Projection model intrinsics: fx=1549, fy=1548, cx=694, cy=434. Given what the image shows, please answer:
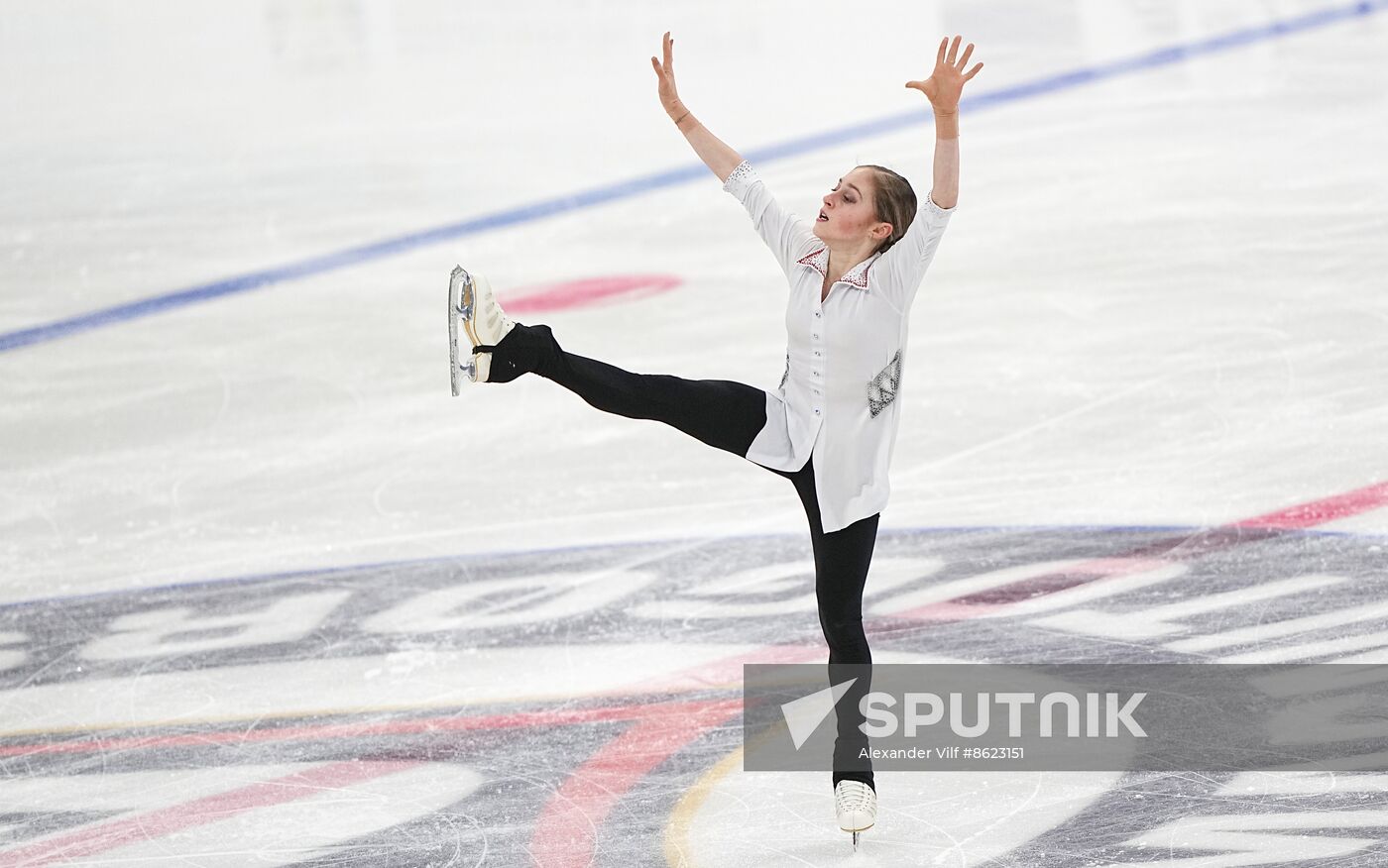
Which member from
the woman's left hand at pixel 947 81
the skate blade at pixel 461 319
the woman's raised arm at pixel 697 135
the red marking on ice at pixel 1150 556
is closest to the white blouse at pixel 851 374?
the woman's left hand at pixel 947 81

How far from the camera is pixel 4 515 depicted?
5.26 m

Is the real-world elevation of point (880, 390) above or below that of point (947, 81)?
below

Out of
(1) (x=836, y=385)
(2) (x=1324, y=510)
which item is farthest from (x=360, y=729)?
(2) (x=1324, y=510)

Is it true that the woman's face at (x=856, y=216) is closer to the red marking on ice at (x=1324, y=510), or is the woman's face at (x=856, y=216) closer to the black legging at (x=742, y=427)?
the black legging at (x=742, y=427)

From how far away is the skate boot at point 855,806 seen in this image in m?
3.13

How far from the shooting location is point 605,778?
3555mm

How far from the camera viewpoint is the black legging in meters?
3.21

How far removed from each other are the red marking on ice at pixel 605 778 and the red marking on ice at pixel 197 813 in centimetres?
46

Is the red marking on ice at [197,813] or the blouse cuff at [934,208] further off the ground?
the blouse cuff at [934,208]

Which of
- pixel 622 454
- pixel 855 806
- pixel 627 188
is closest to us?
pixel 855 806

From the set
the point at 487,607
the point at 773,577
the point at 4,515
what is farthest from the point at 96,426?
the point at 773,577

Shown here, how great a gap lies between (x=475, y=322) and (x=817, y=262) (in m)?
0.75

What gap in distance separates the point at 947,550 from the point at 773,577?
0.54 meters

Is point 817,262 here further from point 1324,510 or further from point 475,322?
point 1324,510
